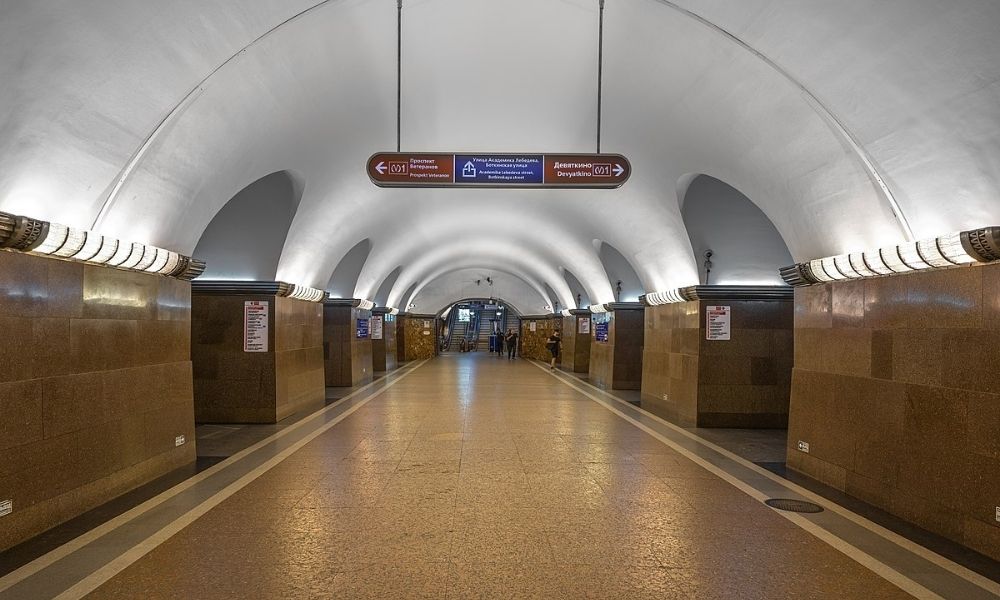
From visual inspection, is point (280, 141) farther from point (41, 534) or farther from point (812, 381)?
point (812, 381)

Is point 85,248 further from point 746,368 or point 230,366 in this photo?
point 746,368

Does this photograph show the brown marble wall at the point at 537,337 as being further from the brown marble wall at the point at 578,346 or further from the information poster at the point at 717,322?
the information poster at the point at 717,322

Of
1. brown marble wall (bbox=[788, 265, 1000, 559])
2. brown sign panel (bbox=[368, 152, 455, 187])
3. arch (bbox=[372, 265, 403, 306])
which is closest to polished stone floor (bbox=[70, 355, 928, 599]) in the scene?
brown marble wall (bbox=[788, 265, 1000, 559])

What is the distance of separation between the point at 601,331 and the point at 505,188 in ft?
39.2

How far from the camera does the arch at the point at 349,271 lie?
15883mm

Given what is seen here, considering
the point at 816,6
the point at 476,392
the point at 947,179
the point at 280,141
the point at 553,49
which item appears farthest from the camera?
the point at 476,392

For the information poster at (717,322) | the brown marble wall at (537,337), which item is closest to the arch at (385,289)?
the brown marble wall at (537,337)

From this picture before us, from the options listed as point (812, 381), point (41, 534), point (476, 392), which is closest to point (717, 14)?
point (812, 381)

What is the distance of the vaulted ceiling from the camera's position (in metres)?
4.57

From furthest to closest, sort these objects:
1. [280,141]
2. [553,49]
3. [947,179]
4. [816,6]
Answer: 1. [280,141]
2. [553,49]
3. [947,179]
4. [816,6]

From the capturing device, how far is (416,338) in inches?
1247

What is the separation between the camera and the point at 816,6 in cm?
473

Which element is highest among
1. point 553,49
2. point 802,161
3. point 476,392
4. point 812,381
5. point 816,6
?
point 553,49

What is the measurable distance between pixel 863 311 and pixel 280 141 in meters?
6.56
